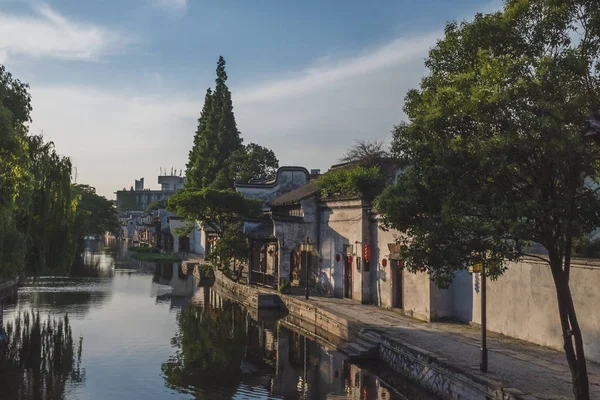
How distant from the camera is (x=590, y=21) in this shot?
9.39 metres

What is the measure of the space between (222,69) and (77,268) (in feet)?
95.5

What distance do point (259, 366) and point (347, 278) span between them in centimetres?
1052

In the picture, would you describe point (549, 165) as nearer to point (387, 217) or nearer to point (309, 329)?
point (387, 217)

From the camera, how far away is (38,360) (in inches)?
673

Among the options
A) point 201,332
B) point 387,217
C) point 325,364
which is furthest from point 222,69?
point 387,217

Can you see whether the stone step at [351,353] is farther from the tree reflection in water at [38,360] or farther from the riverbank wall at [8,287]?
the riverbank wall at [8,287]

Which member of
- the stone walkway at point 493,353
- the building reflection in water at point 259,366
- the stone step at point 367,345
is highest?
the stone walkway at point 493,353

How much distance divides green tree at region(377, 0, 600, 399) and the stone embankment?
215 cm

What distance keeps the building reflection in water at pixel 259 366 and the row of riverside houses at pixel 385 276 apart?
4078mm

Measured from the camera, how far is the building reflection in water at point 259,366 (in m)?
14.2

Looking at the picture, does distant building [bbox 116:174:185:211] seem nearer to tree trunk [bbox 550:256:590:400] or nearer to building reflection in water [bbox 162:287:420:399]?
building reflection in water [bbox 162:287:420:399]

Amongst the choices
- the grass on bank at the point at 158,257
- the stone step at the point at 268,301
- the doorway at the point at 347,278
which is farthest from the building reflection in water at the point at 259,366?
the grass on bank at the point at 158,257

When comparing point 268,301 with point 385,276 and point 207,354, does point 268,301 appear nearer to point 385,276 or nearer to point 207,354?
point 385,276

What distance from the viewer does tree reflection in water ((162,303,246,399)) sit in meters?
14.7
